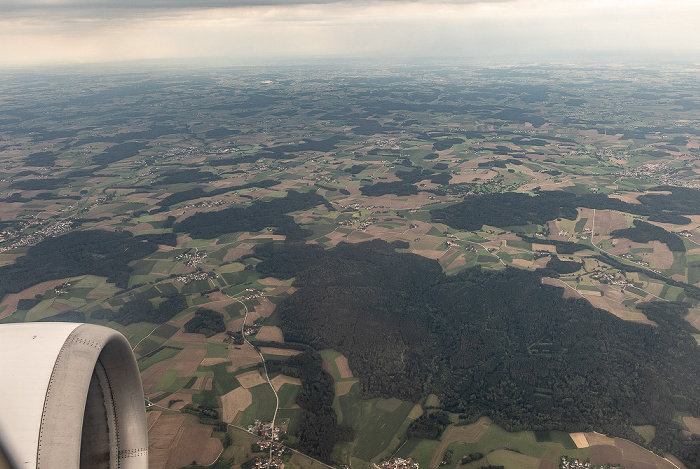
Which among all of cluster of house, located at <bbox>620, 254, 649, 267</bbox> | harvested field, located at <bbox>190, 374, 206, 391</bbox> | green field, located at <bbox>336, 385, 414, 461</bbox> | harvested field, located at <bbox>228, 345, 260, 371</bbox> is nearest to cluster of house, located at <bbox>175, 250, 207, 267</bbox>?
harvested field, located at <bbox>228, 345, 260, 371</bbox>

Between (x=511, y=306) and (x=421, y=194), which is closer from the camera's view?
(x=511, y=306)

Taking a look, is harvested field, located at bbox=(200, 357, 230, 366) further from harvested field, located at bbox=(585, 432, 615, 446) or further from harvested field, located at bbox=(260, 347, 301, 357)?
harvested field, located at bbox=(585, 432, 615, 446)

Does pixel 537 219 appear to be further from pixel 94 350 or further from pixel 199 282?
pixel 94 350

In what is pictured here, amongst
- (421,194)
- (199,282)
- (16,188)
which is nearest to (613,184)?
(421,194)

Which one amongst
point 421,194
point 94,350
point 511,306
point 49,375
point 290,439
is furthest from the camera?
point 421,194

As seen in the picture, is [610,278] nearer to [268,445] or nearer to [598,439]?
[598,439]

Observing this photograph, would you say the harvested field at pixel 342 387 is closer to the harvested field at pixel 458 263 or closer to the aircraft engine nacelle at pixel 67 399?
the harvested field at pixel 458 263

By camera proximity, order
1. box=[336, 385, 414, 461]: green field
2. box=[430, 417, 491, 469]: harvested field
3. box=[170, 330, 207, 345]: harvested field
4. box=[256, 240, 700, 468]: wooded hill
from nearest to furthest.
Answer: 1. box=[430, 417, 491, 469]: harvested field
2. box=[336, 385, 414, 461]: green field
3. box=[256, 240, 700, 468]: wooded hill
4. box=[170, 330, 207, 345]: harvested field
